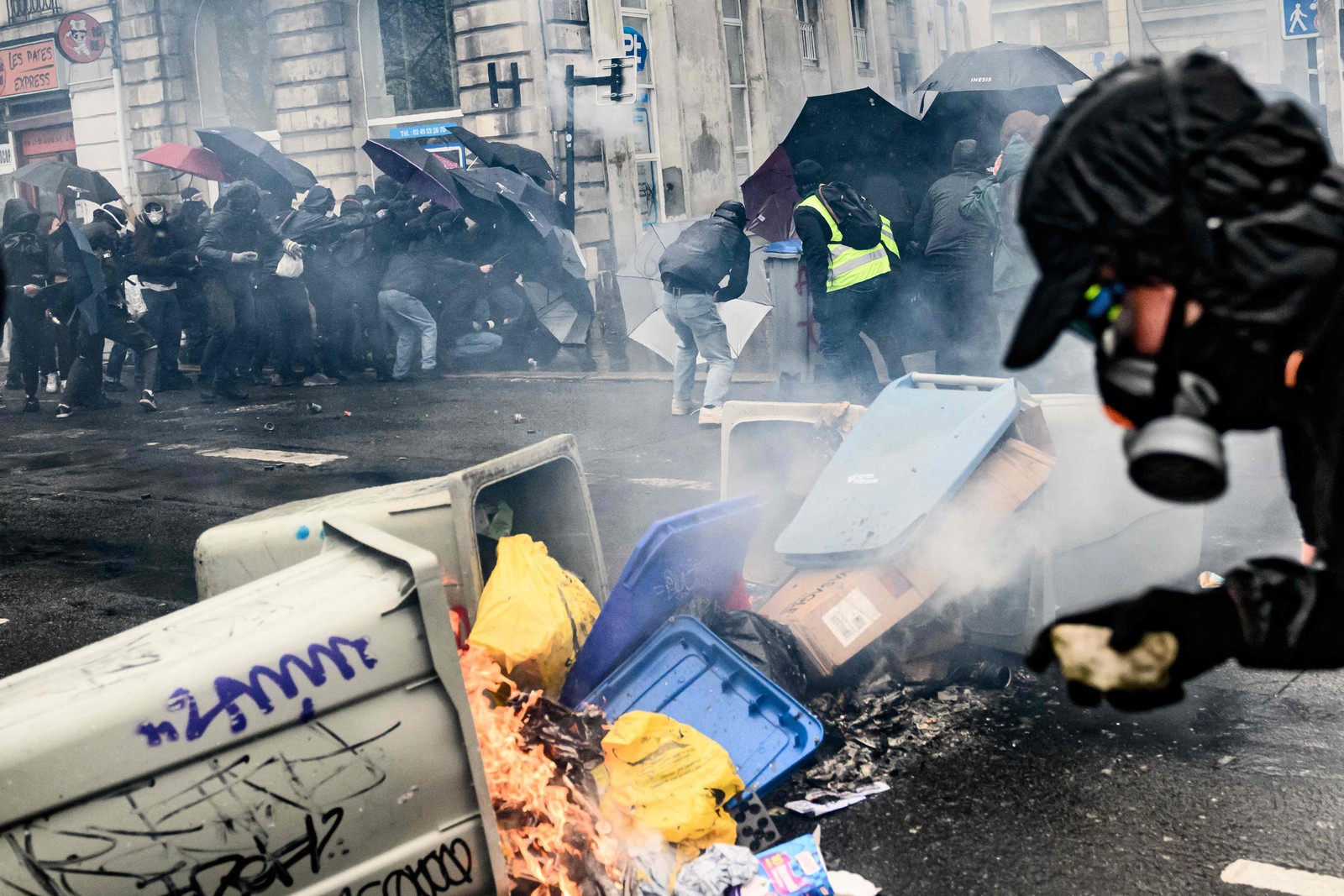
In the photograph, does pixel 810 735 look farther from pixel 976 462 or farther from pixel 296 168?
pixel 296 168

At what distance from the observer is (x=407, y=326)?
550 inches

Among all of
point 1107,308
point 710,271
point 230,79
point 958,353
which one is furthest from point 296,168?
point 1107,308

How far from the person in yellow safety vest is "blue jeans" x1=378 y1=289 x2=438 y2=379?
6.11 m

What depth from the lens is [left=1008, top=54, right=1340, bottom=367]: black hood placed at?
3.57ft

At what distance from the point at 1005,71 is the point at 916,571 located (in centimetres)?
795

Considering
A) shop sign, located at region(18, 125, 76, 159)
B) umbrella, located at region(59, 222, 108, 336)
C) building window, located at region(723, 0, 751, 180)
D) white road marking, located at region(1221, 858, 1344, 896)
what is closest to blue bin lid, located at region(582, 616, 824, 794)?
white road marking, located at region(1221, 858, 1344, 896)

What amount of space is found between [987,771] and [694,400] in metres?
7.14

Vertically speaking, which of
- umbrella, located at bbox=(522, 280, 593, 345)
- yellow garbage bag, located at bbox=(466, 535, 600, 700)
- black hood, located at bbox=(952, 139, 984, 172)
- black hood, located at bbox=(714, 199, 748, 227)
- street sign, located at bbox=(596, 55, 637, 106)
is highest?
street sign, located at bbox=(596, 55, 637, 106)

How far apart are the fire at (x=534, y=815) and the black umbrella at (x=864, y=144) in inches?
268

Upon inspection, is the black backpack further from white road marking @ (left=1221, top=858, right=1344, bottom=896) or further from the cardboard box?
white road marking @ (left=1221, top=858, right=1344, bottom=896)

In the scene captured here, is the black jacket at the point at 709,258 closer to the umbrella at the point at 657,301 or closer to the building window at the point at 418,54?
the umbrella at the point at 657,301

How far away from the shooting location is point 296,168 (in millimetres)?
16031

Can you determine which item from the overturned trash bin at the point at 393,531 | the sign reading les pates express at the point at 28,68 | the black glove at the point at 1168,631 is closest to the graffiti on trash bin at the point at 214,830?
the overturned trash bin at the point at 393,531

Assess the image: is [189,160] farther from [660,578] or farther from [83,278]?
[660,578]
